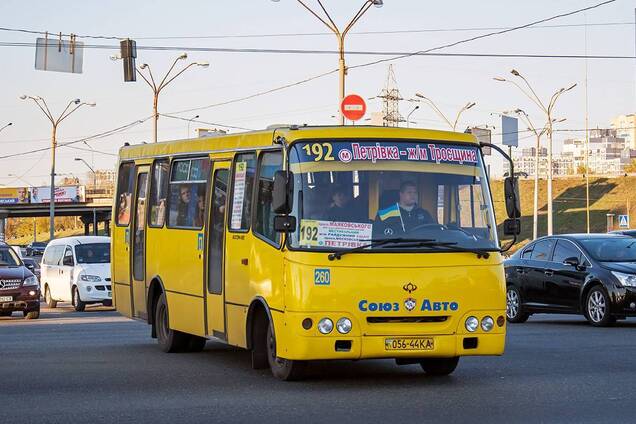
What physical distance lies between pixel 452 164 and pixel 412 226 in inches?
33.7

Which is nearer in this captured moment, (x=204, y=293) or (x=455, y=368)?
(x=455, y=368)

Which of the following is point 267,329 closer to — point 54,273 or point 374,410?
point 374,410

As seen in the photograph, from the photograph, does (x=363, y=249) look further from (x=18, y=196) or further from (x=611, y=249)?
(x=18, y=196)

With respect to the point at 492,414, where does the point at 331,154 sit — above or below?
above

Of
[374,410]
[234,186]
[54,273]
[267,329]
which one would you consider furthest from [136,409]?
[54,273]

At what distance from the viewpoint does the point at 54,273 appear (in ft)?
117

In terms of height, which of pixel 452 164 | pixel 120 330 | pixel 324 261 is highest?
pixel 452 164

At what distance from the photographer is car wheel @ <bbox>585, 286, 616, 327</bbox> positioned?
2183cm

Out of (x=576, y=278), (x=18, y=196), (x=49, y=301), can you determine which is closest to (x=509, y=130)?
(x=49, y=301)

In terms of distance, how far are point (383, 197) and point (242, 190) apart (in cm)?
204

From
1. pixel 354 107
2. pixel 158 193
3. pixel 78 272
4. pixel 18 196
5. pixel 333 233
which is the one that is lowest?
pixel 78 272

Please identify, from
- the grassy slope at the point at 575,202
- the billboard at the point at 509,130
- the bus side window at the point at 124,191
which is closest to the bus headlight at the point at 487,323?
the bus side window at the point at 124,191

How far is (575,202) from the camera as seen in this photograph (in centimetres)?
12144

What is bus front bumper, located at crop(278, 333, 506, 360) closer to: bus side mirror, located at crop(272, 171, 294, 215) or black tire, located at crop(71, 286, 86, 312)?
bus side mirror, located at crop(272, 171, 294, 215)
